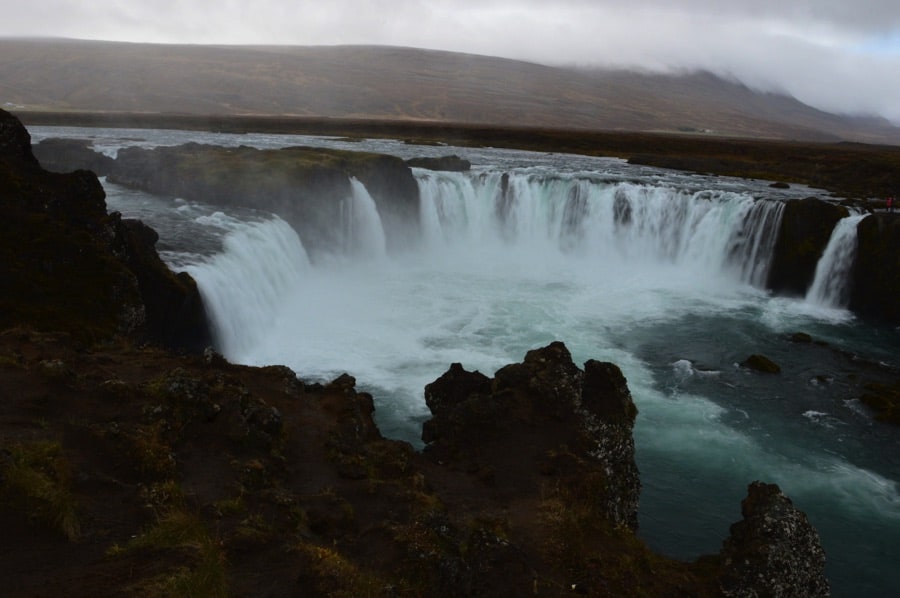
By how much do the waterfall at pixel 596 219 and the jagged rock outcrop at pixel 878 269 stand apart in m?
5.52

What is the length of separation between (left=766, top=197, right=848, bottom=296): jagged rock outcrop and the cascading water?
78cm

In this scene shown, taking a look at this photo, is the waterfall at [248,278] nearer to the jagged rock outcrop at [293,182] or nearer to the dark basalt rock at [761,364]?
the jagged rock outcrop at [293,182]

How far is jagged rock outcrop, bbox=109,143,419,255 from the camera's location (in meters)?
40.7

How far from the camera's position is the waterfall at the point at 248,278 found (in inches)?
950

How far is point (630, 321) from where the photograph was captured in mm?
32750

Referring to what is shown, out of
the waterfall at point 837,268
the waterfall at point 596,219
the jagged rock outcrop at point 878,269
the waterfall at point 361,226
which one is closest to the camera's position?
the jagged rock outcrop at point 878,269

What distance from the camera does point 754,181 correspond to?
Result: 59.3 metres

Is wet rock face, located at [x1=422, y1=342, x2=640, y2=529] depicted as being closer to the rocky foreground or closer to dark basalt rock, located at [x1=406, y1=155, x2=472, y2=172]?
the rocky foreground

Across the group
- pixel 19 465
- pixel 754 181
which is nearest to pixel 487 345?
pixel 19 465

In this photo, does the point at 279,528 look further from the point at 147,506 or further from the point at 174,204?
the point at 174,204

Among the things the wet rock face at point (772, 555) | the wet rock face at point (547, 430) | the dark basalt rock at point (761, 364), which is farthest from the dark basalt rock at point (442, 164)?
the wet rock face at point (772, 555)

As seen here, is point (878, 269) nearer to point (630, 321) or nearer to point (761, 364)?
point (630, 321)

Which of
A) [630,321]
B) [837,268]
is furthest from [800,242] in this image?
[630,321]

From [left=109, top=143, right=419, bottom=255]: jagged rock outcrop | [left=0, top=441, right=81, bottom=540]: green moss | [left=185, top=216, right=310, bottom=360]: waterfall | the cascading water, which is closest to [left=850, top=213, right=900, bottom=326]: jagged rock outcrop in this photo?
the cascading water
